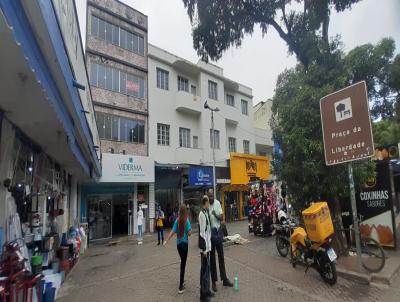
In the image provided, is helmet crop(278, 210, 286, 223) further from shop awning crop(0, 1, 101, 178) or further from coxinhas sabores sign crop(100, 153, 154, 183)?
coxinhas sabores sign crop(100, 153, 154, 183)

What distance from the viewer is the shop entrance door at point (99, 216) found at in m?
17.2

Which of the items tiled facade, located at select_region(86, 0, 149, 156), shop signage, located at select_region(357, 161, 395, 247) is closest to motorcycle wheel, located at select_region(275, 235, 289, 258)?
shop signage, located at select_region(357, 161, 395, 247)

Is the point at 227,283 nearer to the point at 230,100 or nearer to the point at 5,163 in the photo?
the point at 5,163

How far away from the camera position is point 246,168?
80.6 feet

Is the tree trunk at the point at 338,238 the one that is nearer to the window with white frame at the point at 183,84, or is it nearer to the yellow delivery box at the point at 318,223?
the yellow delivery box at the point at 318,223

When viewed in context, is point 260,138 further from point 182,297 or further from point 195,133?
point 182,297

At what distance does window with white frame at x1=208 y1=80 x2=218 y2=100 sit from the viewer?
24241 millimetres

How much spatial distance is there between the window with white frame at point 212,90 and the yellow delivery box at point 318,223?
18.0m

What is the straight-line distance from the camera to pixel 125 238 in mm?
16844

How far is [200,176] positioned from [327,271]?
14806 millimetres

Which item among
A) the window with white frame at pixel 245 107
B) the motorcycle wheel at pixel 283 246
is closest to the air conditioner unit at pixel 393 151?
the motorcycle wheel at pixel 283 246

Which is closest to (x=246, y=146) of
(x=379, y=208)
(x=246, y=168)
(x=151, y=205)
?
(x=246, y=168)

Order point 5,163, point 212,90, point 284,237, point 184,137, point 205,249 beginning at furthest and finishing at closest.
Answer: point 212,90
point 184,137
point 284,237
point 205,249
point 5,163

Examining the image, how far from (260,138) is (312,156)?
20.8 m
